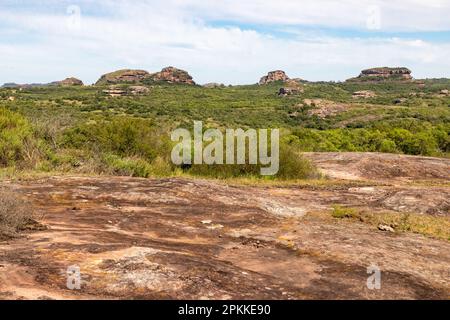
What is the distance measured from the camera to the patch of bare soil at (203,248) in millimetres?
6008

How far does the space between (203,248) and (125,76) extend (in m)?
149

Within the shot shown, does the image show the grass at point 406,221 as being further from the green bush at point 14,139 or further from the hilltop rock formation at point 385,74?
the hilltop rock formation at point 385,74

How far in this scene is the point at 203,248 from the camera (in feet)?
26.8

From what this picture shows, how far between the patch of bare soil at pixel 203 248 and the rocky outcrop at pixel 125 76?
139 metres

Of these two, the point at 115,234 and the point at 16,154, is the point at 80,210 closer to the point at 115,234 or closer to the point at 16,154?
the point at 115,234

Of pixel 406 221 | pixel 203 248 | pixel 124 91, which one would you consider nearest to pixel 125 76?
pixel 124 91

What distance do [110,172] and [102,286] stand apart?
12.1 metres

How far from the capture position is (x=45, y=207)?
10.6m

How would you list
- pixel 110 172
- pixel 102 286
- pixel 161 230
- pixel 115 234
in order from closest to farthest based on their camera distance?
pixel 102 286 < pixel 115 234 < pixel 161 230 < pixel 110 172

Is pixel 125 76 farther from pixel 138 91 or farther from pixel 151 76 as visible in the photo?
pixel 138 91

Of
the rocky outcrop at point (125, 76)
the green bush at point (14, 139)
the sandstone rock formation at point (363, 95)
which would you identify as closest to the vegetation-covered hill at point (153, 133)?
the green bush at point (14, 139)

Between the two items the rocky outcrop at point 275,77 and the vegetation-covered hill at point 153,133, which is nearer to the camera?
the vegetation-covered hill at point 153,133

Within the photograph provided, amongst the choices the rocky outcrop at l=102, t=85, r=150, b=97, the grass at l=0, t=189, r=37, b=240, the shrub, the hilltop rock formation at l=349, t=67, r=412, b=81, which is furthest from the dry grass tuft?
the hilltop rock formation at l=349, t=67, r=412, b=81

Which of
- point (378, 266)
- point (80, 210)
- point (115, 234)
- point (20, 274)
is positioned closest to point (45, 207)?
point (80, 210)
